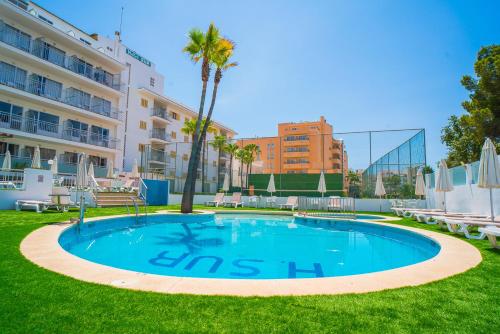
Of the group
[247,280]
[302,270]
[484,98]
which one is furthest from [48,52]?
[484,98]

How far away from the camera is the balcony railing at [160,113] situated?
32.0 metres

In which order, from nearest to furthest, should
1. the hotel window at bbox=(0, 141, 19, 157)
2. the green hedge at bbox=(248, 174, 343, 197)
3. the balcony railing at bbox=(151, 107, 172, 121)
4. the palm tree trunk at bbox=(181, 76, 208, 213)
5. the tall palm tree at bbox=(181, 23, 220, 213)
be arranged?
the palm tree trunk at bbox=(181, 76, 208, 213)
the tall palm tree at bbox=(181, 23, 220, 213)
the hotel window at bbox=(0, 141, 19, 157)
the green hedge at bbox=(248, 174, 343, 197)
the balcony railing at bbox=(151, 107, 172, 121)

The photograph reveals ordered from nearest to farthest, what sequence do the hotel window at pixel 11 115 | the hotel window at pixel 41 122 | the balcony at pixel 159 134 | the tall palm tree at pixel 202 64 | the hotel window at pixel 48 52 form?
the tall palm tree at pixel 202 64 → the hotel window at pixel 11 115 → the hotel window at pixel 41 122 → the hotel window at pixel 48 52 → the balcony at pixel 159 134

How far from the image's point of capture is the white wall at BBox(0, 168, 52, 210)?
37.9 ft

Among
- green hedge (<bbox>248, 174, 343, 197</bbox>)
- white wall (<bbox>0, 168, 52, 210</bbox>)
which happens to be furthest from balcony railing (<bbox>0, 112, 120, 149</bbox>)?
green hedge (<bbox>248, 174, 343, 197</bbox>)

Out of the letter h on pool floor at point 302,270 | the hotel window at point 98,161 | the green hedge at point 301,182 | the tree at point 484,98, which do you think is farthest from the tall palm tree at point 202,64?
the tree at point 484,98

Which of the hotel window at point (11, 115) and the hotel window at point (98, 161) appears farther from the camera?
the hotel window at point (98, 161)

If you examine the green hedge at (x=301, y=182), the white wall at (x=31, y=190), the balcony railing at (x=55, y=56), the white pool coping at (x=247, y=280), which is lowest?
the white pool coping at (x=247, y=280)

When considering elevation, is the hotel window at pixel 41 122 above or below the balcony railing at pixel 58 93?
below

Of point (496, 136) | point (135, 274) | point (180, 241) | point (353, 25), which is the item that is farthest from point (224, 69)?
point (496, 136)

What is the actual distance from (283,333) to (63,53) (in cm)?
2655

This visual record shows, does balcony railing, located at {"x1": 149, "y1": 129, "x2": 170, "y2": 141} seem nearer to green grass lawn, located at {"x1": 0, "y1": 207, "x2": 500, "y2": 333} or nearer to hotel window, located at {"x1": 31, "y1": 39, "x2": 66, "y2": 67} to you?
hotel window, located at {"x1": 31, "y1": 39, "x2": 66, "y2": 67}

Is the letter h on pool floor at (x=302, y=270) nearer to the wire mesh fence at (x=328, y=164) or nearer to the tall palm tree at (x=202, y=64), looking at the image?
the tall palm tree at (x=202, y=64)

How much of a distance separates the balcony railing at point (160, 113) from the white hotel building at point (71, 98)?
127 millimetres
